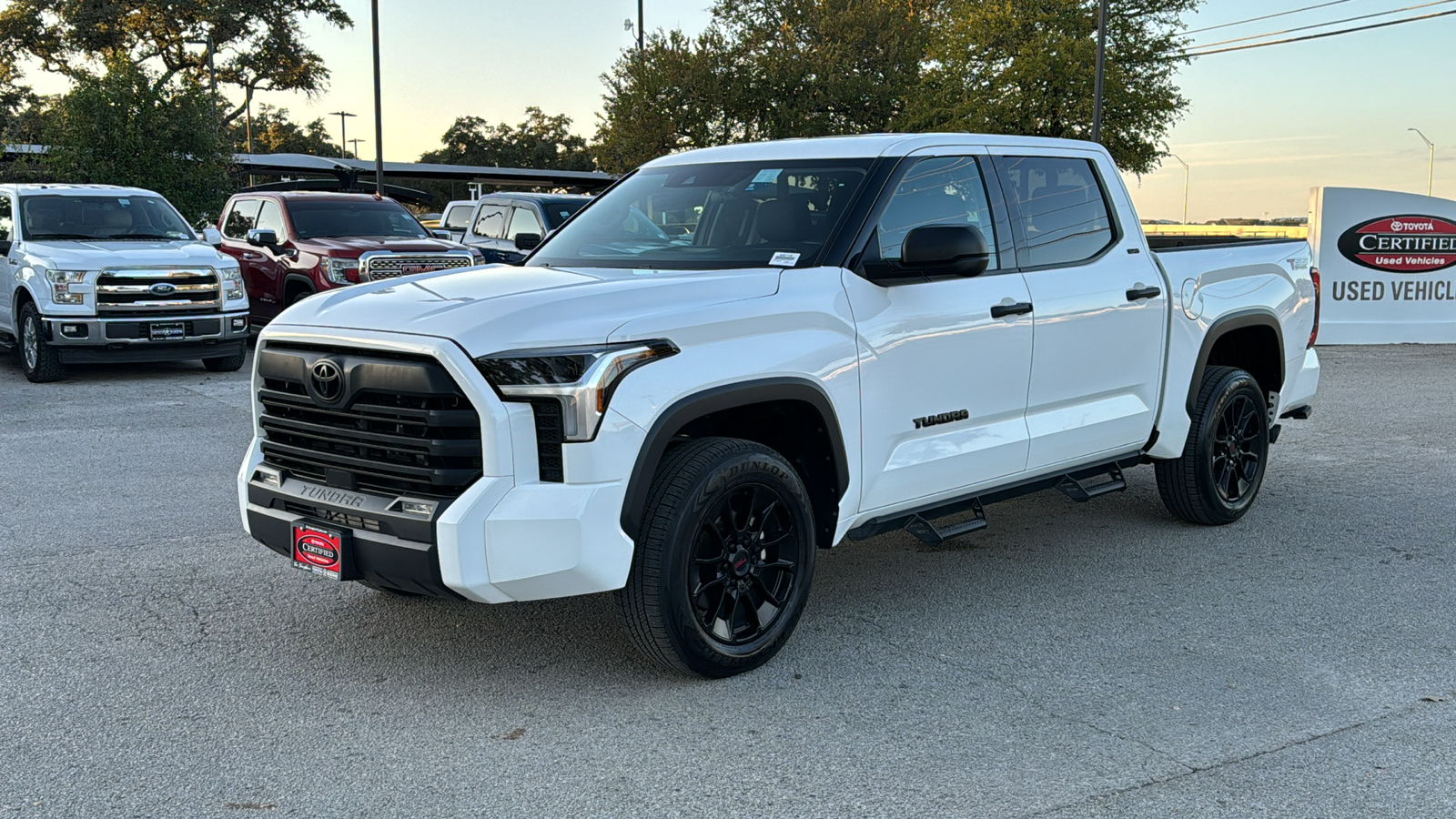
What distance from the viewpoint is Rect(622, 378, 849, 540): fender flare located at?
4.05 metres

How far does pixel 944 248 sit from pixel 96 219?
449 inches

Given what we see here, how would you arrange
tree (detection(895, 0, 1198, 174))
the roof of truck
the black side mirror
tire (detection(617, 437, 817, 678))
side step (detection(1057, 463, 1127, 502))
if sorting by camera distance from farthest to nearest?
tree (detection(895, 0, 1198, 174)), side step (detection(1057, 463, 1127, 502)), the roof of truck, the black side mirror, tire (detection(617, 437, 817, 678))

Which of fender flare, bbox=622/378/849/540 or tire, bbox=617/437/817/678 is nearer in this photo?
fender flare, bbox=622/378/849/540

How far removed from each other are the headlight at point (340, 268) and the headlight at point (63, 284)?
2621mm

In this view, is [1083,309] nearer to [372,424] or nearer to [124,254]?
[372,424]

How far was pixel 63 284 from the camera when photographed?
12.0m

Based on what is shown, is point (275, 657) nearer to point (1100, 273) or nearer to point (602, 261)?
point (602, 261)

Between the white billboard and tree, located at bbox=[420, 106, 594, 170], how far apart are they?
7897 centimetres

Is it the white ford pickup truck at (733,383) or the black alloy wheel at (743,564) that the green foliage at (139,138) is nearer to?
the white ford pickup truck at (733,383)

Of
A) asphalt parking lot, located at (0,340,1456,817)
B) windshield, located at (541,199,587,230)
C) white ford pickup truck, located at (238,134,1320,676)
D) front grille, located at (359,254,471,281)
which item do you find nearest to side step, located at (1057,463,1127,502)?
white ford pickup truck, located at (238,134,1320,676)

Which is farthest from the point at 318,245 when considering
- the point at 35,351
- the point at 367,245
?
the point at 35,351

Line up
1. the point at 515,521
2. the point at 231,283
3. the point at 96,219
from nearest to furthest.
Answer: the point at 515,521 < the point at 231,283 < the point at 96,219

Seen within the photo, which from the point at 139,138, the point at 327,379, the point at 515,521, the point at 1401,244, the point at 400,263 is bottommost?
the point at 515,521

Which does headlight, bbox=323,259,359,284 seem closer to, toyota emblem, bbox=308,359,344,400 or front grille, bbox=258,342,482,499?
front grille, bbox=258,342,482,499
